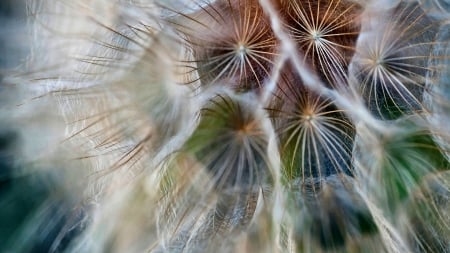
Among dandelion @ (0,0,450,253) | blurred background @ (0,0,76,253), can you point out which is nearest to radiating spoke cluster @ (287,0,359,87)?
dandelion @ (0,0,450,253)

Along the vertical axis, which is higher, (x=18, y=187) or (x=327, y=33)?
(x=327, y=33)

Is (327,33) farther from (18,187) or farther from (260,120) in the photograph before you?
(18,187)

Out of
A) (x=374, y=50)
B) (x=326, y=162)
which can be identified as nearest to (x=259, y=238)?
(x=326, y=162)

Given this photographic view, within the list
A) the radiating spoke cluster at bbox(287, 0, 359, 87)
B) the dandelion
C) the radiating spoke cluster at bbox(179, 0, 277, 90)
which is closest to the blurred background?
the dandelion

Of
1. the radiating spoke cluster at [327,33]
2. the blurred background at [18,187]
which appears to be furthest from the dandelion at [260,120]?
the blurred background at [18,187]

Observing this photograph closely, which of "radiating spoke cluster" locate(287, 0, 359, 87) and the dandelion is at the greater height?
"radiating spoke cluster" locate(287, 0, 359, 87)

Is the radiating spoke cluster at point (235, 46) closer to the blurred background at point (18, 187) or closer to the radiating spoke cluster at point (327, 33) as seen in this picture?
the radiating spoke cluster at point (327, 33)

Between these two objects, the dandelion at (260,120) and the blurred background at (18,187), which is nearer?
the dandelion at (260,120)

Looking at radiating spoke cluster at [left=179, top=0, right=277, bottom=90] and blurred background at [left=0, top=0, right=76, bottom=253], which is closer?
radiating spoke cluster at [left=179, top=0, right=277, bottom=90]

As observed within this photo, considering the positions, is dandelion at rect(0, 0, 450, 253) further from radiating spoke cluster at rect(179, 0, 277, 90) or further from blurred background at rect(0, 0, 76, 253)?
blurred background at rect(0, 0, 76, 253)

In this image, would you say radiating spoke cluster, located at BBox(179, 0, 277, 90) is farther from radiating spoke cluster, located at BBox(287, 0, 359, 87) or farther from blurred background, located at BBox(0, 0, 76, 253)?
blurred background, located at BBox(0, 0, 76, 253)

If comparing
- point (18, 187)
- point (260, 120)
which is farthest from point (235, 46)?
point (18, 187)
